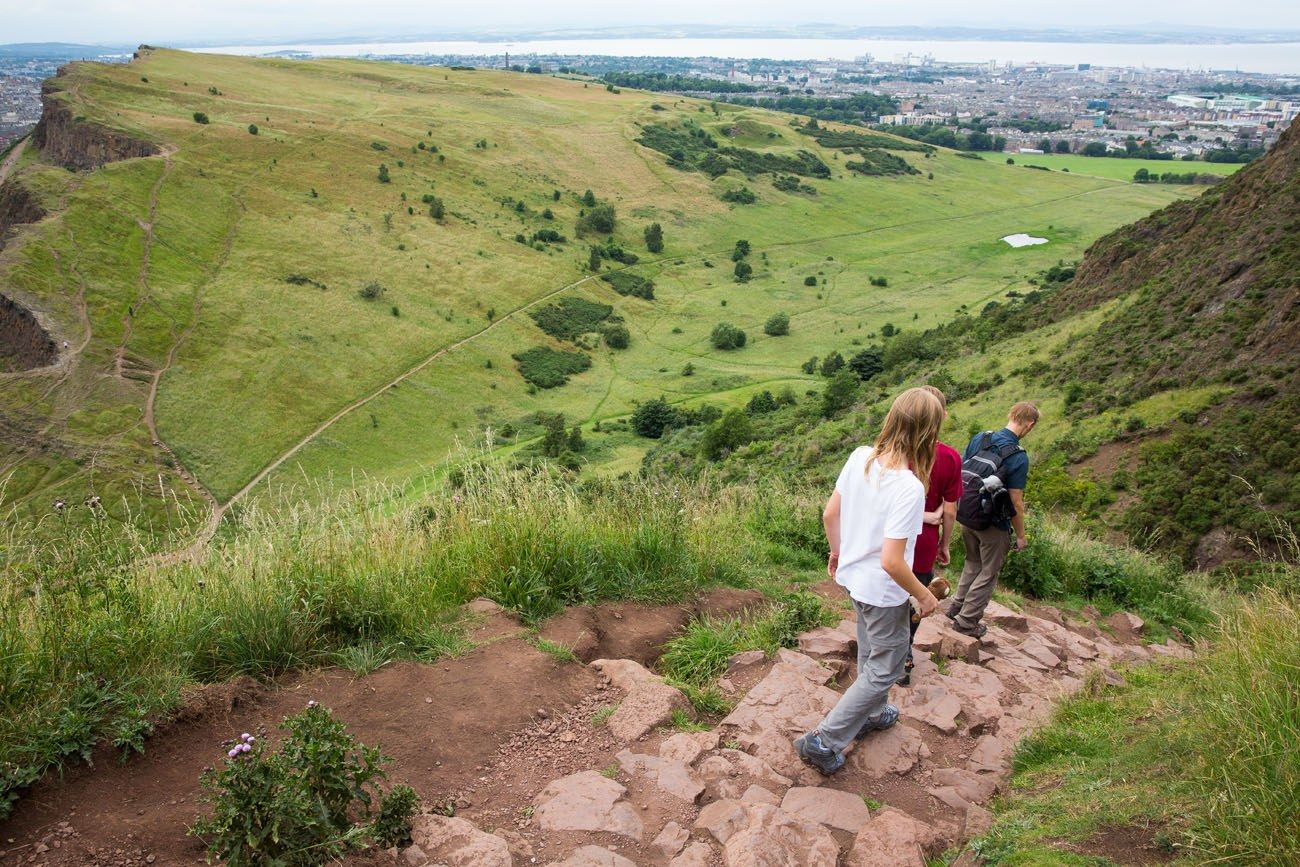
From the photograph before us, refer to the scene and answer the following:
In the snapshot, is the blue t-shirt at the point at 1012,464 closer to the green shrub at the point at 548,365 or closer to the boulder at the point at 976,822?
the boulder at the point at 976,822

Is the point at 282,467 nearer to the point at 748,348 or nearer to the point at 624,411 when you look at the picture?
the point at 624,411

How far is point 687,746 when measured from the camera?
5.27m

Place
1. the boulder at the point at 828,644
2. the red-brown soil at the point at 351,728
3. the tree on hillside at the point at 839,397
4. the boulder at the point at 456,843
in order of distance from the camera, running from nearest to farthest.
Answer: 1. the red-brown soil at the point at 351,728
2. the boulder at the point at 456,843
3. the boulder at the point at 828,644
4. the tree on hillside at the point at 839,397

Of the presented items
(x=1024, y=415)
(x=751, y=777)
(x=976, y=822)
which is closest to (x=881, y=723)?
(x=976, y=822)

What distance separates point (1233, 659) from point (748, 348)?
6788 centimetres

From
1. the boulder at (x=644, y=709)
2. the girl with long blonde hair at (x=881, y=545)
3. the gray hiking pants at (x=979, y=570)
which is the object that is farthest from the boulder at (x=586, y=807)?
the gray hiking pants at (x=979, y=570)

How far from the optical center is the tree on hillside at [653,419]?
54328 millimetres

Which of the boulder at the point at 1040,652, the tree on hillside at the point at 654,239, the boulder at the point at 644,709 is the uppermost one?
the boulder at the point at 644,709

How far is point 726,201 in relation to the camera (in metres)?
108

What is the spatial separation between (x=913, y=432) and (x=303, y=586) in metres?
4.33

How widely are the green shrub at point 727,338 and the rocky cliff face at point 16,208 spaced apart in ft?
168

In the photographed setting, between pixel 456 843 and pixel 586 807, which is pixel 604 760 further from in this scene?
pixel 456 843

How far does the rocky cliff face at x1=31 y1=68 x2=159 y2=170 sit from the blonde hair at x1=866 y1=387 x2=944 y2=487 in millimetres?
86078

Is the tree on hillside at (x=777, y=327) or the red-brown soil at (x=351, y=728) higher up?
the red-brown soil at (x=351, y=728)
